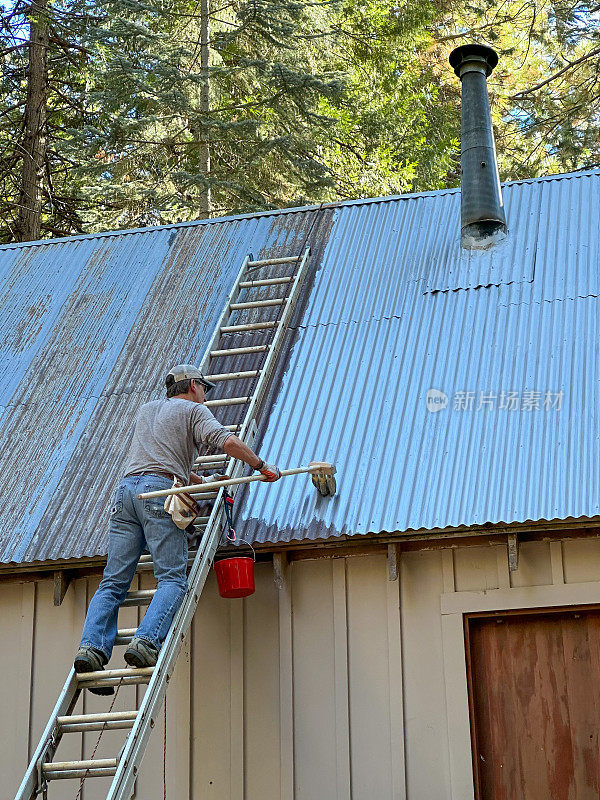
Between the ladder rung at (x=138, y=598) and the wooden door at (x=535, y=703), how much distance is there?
6.52 ft

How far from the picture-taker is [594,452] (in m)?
7.23

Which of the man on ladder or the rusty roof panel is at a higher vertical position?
the rusty roof panel

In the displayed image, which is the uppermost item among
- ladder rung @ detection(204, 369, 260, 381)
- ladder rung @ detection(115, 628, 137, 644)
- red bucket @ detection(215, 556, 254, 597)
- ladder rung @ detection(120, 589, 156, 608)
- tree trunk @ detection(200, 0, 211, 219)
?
tree trunk @ detection(200, 0, 211, 219)

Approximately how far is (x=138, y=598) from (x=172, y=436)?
3.22 ft

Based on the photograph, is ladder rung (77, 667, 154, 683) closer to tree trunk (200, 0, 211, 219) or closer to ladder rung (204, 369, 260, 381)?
ladder rung (204, 369, 260, 381)

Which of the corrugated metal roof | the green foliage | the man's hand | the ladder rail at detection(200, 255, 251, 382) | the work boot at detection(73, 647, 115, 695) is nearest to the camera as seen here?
the work boot at detection(73, 647, 115, 695)

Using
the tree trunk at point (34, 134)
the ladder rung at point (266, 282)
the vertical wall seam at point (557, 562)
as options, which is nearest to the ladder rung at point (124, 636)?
the vertical wall seam at point (557, 562)

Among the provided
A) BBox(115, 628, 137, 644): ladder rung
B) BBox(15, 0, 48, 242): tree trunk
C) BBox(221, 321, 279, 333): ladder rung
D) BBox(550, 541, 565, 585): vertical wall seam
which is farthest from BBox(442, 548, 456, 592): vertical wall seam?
BBox(15, 0, 48, 242): tree trunk

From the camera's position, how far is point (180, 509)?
652 centimetres

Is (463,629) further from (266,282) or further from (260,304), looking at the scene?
(266,282)

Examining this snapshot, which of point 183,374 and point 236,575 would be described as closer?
point 236,575

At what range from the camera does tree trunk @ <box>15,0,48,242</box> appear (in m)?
20.0

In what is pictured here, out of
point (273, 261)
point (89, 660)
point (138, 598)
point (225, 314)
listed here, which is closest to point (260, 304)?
point (225, 314)

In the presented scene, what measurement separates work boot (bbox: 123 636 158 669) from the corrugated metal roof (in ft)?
4.50
